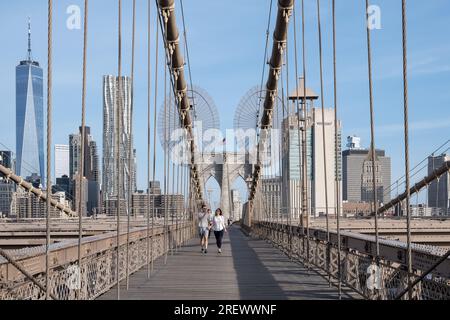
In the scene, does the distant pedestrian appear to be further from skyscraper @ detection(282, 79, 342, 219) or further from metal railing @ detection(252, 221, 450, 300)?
metal railing @ detection(252, 221, 450, 300)

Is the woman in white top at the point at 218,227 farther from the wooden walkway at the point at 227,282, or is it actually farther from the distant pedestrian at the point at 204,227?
the wooden walkway at the point at 227,282

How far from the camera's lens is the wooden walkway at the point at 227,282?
10195mm

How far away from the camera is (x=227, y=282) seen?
39.6ft

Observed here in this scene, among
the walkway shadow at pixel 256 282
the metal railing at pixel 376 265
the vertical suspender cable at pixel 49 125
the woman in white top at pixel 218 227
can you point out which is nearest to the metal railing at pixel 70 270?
the vertical suspender cable at pixel 49 125

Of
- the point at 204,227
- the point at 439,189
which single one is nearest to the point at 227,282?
the point at 204,227

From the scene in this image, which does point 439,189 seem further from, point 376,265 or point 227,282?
point 376,265

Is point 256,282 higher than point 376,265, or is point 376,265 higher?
point 376,265

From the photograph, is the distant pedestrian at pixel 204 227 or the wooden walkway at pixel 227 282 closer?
the wooden walkway at pixel 227 282

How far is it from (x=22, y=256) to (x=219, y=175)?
87.2 meters

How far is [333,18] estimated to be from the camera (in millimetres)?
11703

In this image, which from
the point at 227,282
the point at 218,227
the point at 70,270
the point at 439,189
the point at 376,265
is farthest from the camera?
the point at 439,189

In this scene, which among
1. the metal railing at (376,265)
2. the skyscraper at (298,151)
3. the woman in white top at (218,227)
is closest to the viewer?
the metal railing at (376,265)

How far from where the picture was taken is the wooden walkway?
10.2 meters
